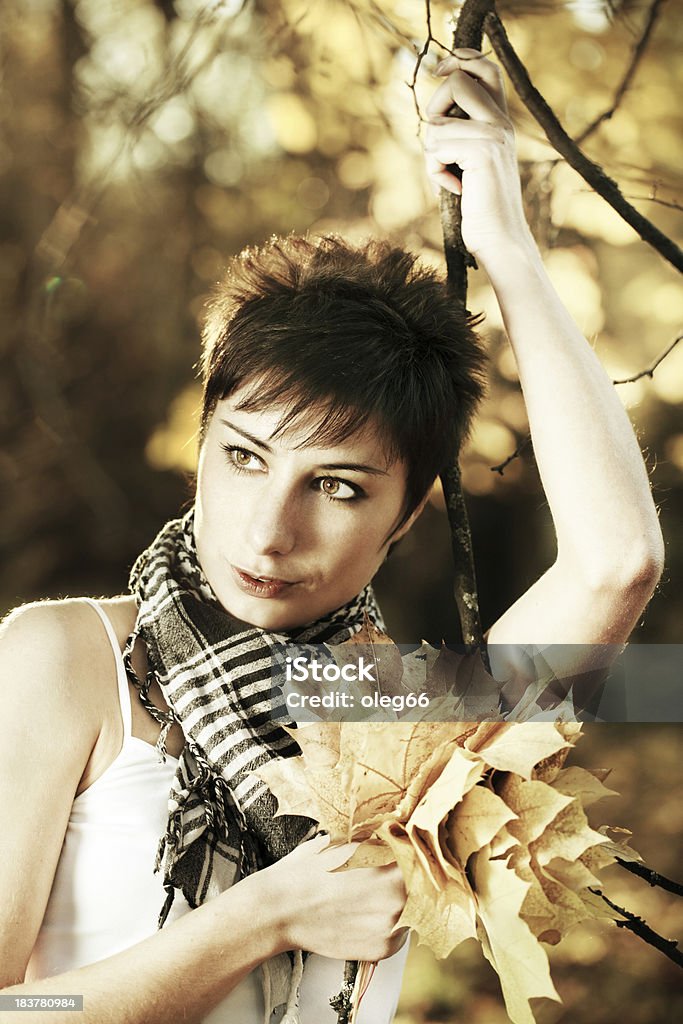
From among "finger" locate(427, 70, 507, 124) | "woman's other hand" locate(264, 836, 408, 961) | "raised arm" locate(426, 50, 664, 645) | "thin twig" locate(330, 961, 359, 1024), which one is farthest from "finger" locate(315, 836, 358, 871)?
"finger" locate(427, 70, 507, 124)

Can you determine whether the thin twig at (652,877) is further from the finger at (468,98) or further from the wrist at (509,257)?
the finger at (468,98)

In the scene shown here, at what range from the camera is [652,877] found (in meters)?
0.73

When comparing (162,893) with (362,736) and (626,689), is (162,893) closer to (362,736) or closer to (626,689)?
(362,736)

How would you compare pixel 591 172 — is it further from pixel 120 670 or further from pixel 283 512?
pixel 120 670

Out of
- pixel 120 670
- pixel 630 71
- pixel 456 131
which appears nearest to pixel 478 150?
pixel 456 131

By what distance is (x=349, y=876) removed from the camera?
58cm

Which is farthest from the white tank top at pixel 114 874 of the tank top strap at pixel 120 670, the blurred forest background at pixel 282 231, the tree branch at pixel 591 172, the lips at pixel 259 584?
the tree branch at pixel 591 172

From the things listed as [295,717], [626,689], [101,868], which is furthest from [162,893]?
[626,689]

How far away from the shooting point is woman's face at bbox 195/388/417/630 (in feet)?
2.03

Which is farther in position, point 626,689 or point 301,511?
point 626,689

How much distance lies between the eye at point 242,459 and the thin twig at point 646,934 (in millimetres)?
433

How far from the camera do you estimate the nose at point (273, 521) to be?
61cm

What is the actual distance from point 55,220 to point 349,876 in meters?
0.56

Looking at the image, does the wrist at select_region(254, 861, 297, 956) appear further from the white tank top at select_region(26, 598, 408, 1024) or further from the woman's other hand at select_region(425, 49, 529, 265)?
the woman's other hand at select_region(425, 49, 529, 265)
